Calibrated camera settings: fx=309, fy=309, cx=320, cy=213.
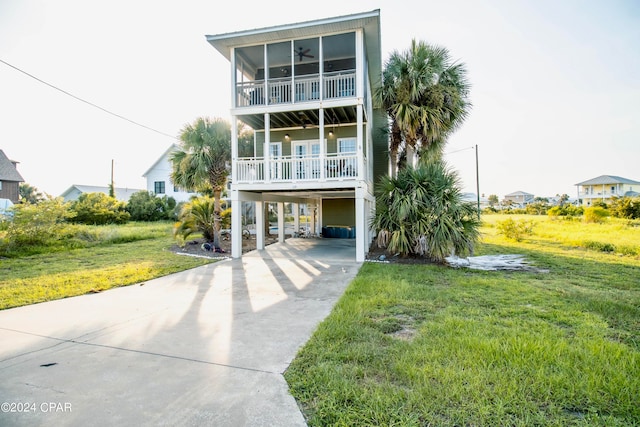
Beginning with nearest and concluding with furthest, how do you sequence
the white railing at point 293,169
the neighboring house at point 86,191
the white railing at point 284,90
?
the white railing at point 293,169
the white railing at point 284,90
the neighboring house at point 86,191

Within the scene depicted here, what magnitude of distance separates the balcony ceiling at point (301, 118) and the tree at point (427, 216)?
3745 millimetres

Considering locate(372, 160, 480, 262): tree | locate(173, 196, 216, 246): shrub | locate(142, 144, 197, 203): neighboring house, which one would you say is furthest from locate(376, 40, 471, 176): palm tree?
locate(142, 144, 197, 203): neighboring house

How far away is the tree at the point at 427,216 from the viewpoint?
29.8 ft

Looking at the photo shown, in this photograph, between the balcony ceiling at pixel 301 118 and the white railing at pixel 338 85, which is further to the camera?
the balcony ceiling at pixel 301 118

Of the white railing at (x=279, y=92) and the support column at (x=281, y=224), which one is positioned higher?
the white railing at (x=279, y=92)

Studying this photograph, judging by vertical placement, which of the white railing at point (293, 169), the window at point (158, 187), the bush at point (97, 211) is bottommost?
the bush at point (97, 211)

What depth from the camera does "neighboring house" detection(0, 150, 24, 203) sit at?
89.6ft

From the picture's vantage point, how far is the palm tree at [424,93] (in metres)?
12.1

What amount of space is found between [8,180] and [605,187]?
88593 millimetres

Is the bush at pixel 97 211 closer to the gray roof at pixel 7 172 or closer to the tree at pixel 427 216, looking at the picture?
the gray roof at pixel 7 172

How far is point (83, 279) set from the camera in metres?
7.32

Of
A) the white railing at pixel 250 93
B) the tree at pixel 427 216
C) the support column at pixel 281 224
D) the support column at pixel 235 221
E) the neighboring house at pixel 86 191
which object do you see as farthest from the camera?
the neighboring house at pixel 86 191

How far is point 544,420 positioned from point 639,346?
234 cm

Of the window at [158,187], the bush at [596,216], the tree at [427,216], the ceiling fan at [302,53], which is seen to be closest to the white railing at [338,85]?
the ceiling fan at [302,53]
